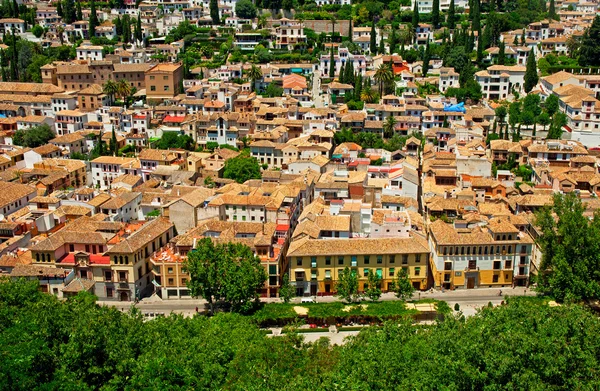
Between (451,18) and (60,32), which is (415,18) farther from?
(60,32)

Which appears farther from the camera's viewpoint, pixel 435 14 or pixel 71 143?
pixel 435 14

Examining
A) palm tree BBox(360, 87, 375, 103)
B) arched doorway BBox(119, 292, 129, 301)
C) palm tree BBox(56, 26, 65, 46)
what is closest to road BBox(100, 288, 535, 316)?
arched doorway BBox(119, 292, 129, 301)

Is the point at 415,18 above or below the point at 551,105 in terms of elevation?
above

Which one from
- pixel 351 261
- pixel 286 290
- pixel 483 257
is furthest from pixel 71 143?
pixel 483 257

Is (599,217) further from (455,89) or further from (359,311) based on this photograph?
(455,89)

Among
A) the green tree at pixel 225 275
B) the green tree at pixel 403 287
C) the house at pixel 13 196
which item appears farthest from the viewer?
the house at pixel 13 196

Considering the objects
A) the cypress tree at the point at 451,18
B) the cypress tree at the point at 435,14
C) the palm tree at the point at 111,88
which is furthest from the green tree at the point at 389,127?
the cypress tree at the point at 435,14

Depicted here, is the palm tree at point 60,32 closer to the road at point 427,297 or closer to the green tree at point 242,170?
the green tree at point 242,170
